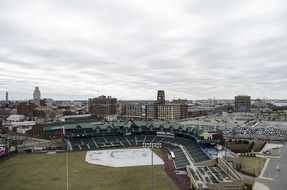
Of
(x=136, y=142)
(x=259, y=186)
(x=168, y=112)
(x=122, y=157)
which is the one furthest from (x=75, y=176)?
(x=168, y=112)

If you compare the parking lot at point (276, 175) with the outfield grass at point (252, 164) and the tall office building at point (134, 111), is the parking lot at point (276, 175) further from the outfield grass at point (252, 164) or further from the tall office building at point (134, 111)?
the tall office building at point (134, 111)

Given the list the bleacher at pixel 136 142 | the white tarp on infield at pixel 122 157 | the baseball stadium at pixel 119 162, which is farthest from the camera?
the bleacher at pixel 136 142

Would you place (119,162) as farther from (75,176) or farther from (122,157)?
(75,176)

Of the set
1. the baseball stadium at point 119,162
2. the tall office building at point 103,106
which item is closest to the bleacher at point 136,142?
the baseball stadium at point 119,162

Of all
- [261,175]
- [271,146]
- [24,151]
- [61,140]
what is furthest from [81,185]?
[271,146]

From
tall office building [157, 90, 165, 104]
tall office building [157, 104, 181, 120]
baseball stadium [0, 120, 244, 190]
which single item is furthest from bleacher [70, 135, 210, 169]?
tall office building [157, 90, 165, 104]

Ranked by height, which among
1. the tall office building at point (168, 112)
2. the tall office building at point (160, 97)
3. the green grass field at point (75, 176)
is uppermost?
the tall office building at point (160, 97)

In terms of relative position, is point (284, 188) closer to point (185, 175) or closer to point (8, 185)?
point (185, 175)
